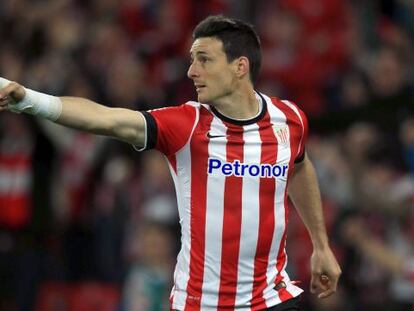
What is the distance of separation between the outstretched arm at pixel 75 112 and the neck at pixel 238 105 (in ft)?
1.53

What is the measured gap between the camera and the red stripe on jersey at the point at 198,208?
6.26 metres

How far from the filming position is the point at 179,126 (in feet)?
20.4

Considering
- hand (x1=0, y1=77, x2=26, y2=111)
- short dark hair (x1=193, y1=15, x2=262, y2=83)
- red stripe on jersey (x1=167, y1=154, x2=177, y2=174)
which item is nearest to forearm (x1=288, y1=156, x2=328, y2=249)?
short dark hair (x1=193, y1=15, x2=262, y2=83)

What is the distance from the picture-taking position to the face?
627 cm

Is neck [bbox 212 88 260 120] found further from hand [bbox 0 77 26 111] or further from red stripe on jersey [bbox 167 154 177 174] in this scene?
hand [bbox 0 77 26 111]

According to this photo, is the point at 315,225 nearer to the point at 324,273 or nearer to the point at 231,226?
the point at 324,273

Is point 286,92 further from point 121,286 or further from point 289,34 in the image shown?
point 121,286

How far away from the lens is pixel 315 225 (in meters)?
6.79

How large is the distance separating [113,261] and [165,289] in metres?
1.43

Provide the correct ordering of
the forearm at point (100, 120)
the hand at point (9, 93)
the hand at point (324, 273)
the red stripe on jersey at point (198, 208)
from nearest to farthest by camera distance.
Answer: the hand at point (9, 93)
the forearm at point (100, 120)
the red stripe on jersey at point (198, 208)
the hand at point (324, 273)

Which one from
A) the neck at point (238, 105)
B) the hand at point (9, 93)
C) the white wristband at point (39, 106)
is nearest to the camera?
the hand at point (9, 93)

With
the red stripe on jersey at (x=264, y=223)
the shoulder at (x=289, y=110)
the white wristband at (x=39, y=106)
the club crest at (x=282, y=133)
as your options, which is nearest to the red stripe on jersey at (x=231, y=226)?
the red stripe on jersey at (x=264, y=223)

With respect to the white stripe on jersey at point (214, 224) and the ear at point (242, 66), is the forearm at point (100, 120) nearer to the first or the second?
the white stripe on jersey at point (214, 224)

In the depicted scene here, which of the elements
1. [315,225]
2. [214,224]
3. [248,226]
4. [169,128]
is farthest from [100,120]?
[315,225]
